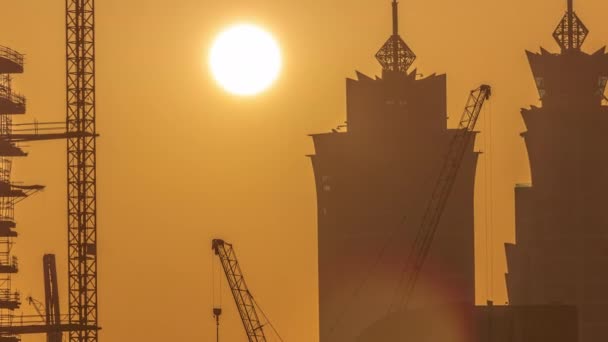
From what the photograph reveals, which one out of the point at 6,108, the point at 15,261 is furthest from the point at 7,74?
the point at 15,261

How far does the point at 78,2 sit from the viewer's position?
652 ft

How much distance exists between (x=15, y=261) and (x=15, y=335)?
7.56 m

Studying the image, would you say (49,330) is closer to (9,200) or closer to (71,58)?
(9,200)

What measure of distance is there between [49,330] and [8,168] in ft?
51.5

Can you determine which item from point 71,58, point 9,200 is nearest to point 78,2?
point 71,58

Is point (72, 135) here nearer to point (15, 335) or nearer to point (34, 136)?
point (34, 136)

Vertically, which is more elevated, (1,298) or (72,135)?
(72,135)

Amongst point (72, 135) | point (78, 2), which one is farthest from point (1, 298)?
point (78, 2)

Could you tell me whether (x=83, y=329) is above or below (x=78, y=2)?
below

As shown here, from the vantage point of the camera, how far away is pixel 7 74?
194m

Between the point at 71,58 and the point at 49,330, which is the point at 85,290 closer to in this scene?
the point at 49,330

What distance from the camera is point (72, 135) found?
196 metres

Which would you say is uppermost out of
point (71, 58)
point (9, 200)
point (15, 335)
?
point (71, 58)

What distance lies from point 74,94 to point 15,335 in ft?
77.0
